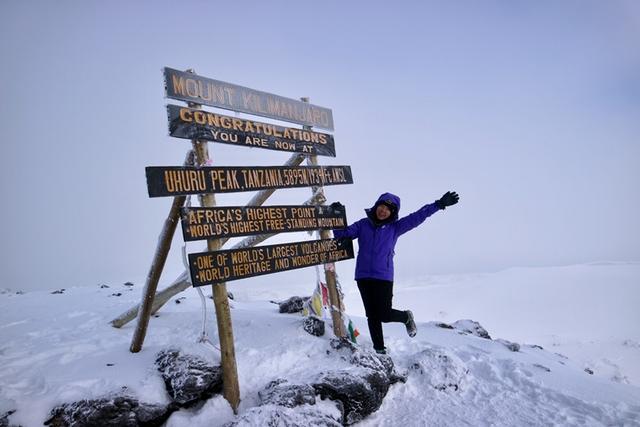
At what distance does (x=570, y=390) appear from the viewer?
4922mm

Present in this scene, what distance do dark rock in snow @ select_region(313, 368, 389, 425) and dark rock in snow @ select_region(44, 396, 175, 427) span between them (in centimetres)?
199

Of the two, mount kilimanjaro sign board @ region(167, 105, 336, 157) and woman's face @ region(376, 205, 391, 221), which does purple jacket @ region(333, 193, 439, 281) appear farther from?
mount kilimanjaro sign board @ region(167, 105, 336, 157)

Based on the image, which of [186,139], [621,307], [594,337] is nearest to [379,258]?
[186,139]

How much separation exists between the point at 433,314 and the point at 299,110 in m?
21.7

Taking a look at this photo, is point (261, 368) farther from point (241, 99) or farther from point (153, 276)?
point (241, 99)

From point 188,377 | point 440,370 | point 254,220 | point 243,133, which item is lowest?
point 440,370

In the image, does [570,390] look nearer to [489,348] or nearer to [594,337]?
[489,348]

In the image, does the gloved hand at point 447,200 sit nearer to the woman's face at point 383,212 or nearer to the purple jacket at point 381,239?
the purple jacket at point 381,239

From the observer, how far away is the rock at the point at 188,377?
4.05 metres

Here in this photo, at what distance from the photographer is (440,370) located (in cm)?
548

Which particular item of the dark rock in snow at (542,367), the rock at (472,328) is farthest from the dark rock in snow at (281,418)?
the rock at (472,328)

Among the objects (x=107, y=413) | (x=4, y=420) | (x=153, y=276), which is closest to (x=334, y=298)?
(x=153, y=276)

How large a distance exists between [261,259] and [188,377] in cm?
169

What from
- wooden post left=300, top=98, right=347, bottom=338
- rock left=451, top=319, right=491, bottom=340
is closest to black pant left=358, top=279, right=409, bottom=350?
wooden post left=300, top=98, right=347, bottom=338
